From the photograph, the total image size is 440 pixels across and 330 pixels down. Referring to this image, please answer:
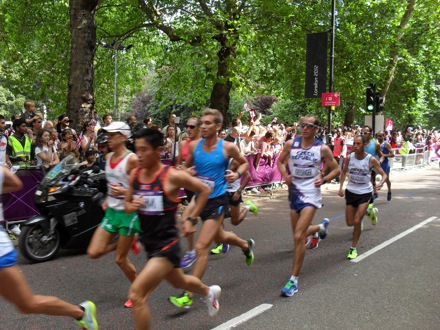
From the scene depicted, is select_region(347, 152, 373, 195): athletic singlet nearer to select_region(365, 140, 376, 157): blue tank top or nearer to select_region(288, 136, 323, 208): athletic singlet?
select_region(288, 136, 323, 208): athletic singlet

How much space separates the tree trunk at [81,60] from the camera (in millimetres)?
11398

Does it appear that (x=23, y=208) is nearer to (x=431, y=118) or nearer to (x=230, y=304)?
(x=230, y=304)

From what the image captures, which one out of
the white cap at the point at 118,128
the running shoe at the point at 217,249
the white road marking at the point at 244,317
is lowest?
the white road marking at the point at 244,317

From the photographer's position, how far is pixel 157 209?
3574 millimetres

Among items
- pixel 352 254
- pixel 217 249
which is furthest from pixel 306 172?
pixel 217 249

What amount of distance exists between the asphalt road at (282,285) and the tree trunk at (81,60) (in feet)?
18.4

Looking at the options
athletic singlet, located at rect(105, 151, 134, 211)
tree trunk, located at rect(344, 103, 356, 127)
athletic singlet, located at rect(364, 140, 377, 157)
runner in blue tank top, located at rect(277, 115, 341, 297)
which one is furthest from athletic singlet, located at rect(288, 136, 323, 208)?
tree trunk, located at rect(344, 103, 356, 127)

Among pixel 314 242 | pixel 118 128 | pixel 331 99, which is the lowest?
pixel 314 242

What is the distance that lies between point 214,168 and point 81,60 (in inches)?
304

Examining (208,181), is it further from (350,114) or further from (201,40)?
(350,114)

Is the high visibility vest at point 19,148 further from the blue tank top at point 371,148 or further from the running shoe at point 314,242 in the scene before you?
the blue tank top at point 371,148

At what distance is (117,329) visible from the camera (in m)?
4.11

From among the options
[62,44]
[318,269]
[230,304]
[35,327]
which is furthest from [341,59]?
[35,327]

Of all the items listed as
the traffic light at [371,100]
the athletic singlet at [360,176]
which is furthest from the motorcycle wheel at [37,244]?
the traffic light at [371,100]
